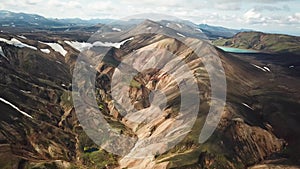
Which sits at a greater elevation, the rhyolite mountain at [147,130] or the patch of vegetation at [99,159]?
the rhyolite mountain at [147,130]

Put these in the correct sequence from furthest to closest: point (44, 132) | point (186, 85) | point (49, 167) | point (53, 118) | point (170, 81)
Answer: point (170, 81) < point (186, 85) < point (53, 118) < point (44, 132) < point (49, 167)

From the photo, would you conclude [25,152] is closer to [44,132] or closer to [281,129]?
[44,132]

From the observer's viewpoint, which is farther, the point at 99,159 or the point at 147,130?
the point at 147,130

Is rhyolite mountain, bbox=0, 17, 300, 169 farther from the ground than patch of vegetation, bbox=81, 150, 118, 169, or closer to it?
farther from the ground

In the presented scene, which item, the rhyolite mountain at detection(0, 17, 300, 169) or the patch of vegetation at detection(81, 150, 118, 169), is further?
the patch of vegetation at detection(81, 150, 118, 169)

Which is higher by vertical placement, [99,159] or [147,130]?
[147,130]

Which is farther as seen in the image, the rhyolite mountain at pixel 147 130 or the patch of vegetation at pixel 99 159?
the patch of vegetation at pixel 99 159

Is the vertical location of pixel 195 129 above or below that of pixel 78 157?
above

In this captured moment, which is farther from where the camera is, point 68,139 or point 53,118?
point 53,118

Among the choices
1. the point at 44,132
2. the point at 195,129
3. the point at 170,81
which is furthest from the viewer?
the point at 170,81

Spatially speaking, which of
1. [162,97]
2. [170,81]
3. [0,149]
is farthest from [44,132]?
[170,81]

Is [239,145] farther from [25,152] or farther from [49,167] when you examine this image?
[25,152]
